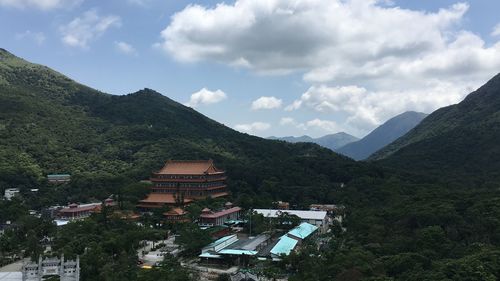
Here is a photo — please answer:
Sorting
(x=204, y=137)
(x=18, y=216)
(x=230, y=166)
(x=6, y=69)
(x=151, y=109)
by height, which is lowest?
(x=18, y=216)

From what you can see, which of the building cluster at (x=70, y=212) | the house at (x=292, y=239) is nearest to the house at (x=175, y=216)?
the building cluster at (x=70, y=212)

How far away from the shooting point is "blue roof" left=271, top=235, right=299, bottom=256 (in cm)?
4119

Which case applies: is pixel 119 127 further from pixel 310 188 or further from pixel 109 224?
pixel 109 224

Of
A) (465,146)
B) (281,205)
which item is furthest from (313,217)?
(465,146)

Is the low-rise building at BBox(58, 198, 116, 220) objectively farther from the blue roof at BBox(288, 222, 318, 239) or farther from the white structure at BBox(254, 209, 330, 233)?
the blue roof at BBox(288, 222, 318, 239)

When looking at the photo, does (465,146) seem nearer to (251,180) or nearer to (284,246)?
(251,180)

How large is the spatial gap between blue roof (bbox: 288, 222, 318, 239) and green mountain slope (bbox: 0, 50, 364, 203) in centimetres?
1960

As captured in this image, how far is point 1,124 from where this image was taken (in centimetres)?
9462

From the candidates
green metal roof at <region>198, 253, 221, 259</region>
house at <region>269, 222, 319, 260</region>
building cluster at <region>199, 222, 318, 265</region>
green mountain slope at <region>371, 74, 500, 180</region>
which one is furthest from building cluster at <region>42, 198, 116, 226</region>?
green mountain slope at <region>371, 74, 500, 180</region>

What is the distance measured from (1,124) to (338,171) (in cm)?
6903

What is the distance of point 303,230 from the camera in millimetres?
51406

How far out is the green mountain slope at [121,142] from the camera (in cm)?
8006

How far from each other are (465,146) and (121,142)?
77.9 meters

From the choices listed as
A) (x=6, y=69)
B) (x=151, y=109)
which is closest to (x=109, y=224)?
(x=151, y=109)
